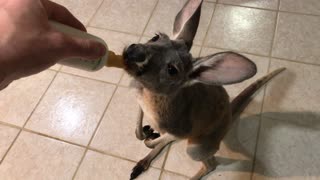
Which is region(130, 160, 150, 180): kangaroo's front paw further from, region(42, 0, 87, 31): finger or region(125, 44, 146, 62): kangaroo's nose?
region(42, 0, 87, 31): finger

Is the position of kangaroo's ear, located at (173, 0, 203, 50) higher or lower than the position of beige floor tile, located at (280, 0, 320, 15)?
higher

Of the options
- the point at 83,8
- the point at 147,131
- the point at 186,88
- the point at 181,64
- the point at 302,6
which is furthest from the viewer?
the point at 83,8

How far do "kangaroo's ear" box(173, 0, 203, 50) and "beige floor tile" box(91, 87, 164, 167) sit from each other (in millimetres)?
650

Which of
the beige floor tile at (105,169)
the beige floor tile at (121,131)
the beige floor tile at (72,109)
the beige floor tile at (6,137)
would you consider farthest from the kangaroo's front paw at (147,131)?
the beige floor tile at (6,137)

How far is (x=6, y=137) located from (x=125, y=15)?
1070 millimetres

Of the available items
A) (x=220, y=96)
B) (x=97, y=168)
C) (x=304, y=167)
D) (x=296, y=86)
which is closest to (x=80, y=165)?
(x=97, y=168)

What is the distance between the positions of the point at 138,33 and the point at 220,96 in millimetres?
938

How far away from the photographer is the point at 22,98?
210 cm

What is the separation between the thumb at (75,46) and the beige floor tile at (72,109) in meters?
1.00

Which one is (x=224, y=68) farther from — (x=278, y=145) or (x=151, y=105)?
(x=278, y=145)

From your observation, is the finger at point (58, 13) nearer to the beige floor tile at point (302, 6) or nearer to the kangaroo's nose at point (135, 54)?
the kangaroo's nose at point (135, 54)

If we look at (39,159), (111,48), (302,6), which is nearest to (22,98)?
(39,159)

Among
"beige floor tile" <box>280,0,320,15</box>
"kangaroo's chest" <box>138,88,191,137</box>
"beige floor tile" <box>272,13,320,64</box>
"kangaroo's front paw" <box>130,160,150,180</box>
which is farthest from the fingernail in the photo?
"beige floor tile" <box>280,0,320,15</box>

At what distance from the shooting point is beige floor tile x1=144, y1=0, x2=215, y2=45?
230cm
